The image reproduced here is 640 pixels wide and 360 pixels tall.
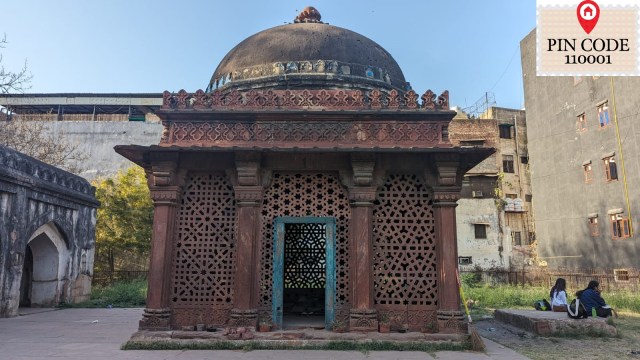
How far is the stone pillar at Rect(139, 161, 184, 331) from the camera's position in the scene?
7.70 meters

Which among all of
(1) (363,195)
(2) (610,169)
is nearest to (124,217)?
(1) (363,195)

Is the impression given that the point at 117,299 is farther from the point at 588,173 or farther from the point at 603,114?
Answer: the point at 603,114

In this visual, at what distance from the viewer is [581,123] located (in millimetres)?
22422

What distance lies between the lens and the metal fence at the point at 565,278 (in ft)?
62.1

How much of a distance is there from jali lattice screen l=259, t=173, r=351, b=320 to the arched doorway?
388 inches

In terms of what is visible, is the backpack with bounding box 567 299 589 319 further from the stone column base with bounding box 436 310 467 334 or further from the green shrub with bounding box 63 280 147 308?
the green shrub with bounding box 63 280 147 308

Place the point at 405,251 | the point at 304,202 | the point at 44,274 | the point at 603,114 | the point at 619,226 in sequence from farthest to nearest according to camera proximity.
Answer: the point at 603,114 → the point at 619,226 → the point at 44,274 → the point at 304,202 → the point at 405,251

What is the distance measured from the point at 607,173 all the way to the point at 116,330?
2076 centimetres

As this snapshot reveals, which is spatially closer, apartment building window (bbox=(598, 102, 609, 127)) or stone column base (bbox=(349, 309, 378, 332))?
stone column base (bbox=(349, 309, 378, 332))

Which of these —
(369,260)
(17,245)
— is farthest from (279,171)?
(17,245)

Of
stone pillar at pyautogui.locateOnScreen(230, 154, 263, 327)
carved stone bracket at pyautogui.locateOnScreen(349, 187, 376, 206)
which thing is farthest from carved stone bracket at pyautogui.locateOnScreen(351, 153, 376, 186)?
stone pillar at pyautogui.locateOnScreen(230, 154, 263, 327)

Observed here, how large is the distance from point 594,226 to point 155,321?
20992 mm

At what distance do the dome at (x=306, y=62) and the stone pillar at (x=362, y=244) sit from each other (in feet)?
9.60

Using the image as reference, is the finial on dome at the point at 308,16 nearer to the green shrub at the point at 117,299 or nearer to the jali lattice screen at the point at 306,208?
the jali lattice screen at the point at 306,208
